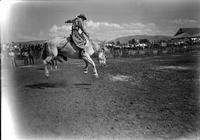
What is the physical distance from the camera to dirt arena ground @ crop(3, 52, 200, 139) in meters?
1.95

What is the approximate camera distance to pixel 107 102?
2.02 metres

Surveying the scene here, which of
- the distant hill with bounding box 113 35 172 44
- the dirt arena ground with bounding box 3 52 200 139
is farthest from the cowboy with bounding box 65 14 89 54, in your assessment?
the distant hill with bounding box 113 35 172 44

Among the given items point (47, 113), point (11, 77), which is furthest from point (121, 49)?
point (11, 77)

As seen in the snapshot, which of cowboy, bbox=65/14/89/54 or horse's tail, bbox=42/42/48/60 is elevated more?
cowboy, bbox=65/14/89/54

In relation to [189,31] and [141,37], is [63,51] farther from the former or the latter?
[189,31]

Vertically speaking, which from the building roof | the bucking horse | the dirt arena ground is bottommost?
the dirt arena ground

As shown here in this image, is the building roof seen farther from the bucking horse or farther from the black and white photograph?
the bucking horse

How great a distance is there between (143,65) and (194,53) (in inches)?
21.3

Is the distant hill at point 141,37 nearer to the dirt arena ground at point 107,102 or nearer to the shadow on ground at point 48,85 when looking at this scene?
the dirt arena ground at point 107,102

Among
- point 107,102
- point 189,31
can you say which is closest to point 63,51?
A: point 107,102

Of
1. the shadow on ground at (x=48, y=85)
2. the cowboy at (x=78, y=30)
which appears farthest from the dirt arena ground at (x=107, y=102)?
the cowboy at (x=78, y=30)

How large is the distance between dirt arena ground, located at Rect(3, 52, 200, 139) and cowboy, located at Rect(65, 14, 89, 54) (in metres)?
0.19

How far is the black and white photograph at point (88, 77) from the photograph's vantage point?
197 cm

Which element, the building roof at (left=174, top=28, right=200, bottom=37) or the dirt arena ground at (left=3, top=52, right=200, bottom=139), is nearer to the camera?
the dirt arena ground at (left=3, top=52, right=200, bottom=139)
